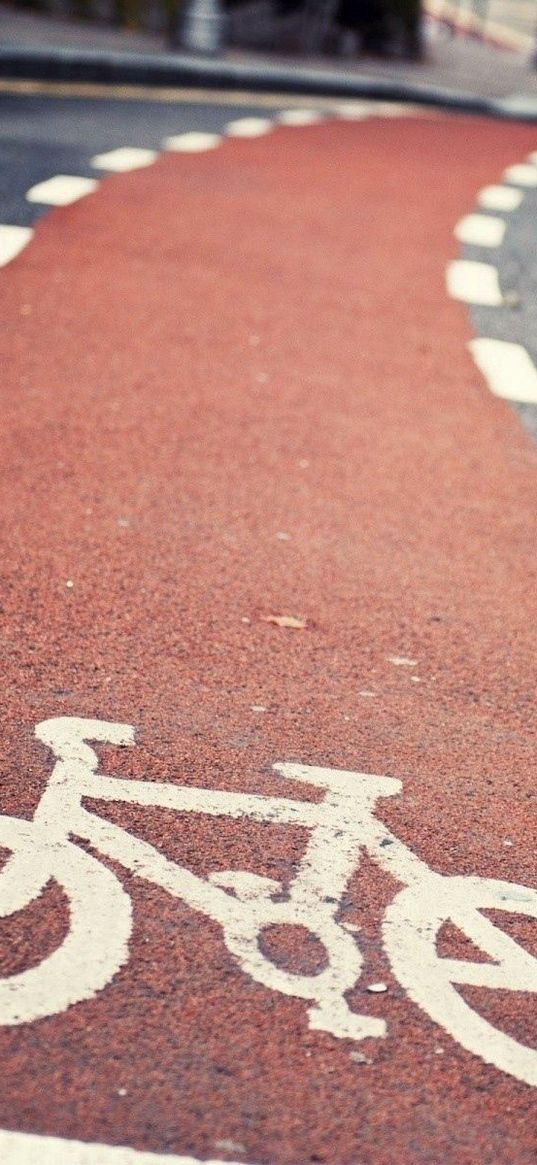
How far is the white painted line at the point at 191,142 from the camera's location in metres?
13.9

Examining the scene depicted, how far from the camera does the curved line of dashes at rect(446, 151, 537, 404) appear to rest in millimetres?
7695

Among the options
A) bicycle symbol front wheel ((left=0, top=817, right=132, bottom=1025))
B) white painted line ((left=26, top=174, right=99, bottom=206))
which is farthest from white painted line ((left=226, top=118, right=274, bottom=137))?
bicycle symbol front wheel ((left=0, top=817, right=132, bottom=1025))

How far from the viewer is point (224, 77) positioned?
64.5 feet

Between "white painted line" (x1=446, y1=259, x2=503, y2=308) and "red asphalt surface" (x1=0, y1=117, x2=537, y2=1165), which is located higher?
"red asphalt surface" (x1=0, y1=117, x2=537, y2=1165)

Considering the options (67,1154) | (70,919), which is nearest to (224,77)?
(70,919)

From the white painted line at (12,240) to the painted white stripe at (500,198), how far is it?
173 inches

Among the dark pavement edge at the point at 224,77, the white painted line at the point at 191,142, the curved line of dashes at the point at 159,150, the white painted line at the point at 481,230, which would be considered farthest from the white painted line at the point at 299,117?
the white painted line at the point at 481,230

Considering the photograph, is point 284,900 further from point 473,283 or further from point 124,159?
point 124,159

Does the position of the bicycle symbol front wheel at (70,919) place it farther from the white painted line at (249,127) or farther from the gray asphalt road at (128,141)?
the white painted line at (249,127)

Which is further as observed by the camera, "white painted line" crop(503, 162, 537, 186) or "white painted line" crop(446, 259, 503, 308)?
"white painted line" crop(503, 162, 537, 186)

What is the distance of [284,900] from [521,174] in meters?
12.7

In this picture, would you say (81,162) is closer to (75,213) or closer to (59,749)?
(75,213)

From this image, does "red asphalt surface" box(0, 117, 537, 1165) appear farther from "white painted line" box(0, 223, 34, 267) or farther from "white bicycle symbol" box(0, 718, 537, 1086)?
"white painted line" box(0, 223, 34, 267)

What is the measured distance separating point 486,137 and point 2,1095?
16621 millimetres
